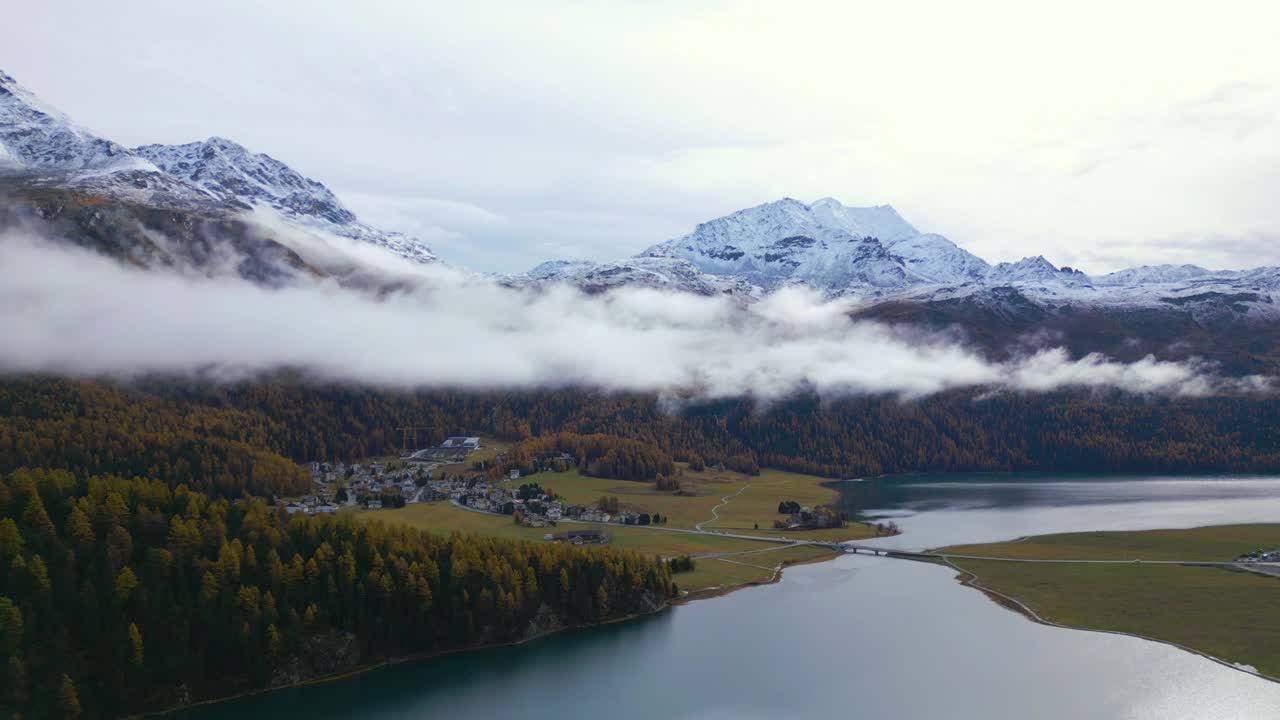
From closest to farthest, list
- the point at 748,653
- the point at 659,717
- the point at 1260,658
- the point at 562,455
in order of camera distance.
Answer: the point at 659,717
the point at 1260,658
the point at 748,653
the point at 562,455

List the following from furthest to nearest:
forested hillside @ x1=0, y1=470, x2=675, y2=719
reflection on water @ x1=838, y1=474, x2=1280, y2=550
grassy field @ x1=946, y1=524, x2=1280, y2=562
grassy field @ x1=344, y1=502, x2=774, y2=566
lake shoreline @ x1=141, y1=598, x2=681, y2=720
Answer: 1. reflection on water @ x1=838, y1=474, x2=1280, y2=550
2. grassy field @ x1=344, y1=502, x2=774, y2=566
3. grassy field @ x1=946, y1=524, x2=1280, y2=562
4. lake shoreline @ x1=141, y1=598, x2=681, y2=720
5. forested hillside @ x1=0, y1=470, x2=675, y2=719

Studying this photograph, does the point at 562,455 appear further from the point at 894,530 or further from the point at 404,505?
the point at 894,530

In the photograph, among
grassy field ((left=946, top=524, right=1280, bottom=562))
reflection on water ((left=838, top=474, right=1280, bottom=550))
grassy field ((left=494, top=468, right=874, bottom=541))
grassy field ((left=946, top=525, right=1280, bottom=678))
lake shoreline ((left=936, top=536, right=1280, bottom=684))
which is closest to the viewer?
lake shoreline ((left=936, top=536, right=1280, bottom=684))

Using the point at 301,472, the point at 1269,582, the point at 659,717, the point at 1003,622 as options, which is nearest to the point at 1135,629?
the point at 1003,622

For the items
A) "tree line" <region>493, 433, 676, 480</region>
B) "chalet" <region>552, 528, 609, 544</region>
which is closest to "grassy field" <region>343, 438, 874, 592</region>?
"chalet" <region>552, 528, 609, 544</region>

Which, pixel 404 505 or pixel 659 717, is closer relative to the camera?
pixel 659 717

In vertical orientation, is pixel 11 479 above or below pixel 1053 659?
above

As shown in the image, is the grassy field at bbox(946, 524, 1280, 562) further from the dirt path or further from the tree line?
the tree line
